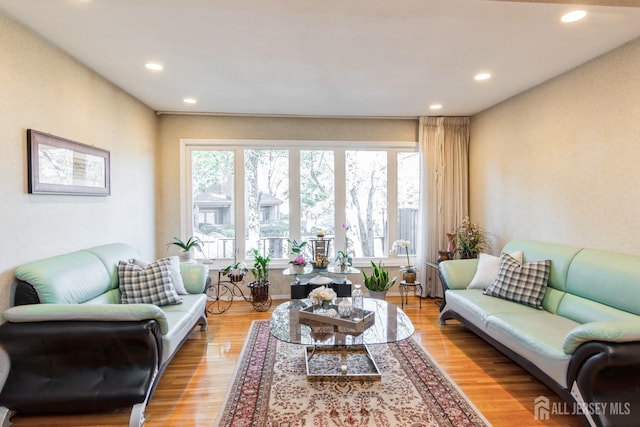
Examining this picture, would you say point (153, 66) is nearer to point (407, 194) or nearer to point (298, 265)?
point (298, 265)

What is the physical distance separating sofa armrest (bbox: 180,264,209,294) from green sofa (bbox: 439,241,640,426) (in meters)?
2.67

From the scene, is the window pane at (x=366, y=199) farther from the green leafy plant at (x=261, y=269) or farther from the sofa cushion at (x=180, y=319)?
the sofa cushion at (x=180, y=319)

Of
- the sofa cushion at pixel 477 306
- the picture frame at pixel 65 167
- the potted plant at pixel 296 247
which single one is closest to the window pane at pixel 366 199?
the potted plant at pixel 296 247

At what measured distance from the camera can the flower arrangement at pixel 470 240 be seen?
4.26 m

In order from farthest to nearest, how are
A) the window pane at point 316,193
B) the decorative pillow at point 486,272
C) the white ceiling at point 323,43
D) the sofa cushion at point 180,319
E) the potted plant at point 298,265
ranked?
1. the window pane at point 316,193
2. the potted plant at point 298,265
3. the decorative pillow at point 486,272
4. the sofa cushion at point 180,319
5. the white ceiling at point 323,43

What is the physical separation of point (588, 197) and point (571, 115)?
0.80m

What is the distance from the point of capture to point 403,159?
4938mm

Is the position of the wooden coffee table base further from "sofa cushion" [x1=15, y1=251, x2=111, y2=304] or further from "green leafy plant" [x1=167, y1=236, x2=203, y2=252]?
"green leafy plant" [x1=167, y1=236, x2=203, y2=252]

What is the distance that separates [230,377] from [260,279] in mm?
1790

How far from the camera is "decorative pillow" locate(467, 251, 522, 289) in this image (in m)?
3.38

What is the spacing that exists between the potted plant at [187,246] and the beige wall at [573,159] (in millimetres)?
4006

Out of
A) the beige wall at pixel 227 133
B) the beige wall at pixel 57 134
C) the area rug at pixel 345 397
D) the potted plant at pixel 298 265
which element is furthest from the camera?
the beige wall at pixel 227 133

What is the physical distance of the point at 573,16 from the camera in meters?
2.04

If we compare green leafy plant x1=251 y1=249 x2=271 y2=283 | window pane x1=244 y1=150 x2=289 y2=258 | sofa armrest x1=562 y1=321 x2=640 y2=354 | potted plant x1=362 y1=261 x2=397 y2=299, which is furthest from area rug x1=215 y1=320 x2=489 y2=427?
window pane x1=244 y1=150 x2=289 y2=258
